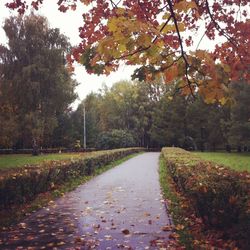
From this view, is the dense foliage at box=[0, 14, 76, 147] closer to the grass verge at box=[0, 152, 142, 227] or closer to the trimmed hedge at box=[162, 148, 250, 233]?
the grass verge at box=[0, 152, 142, 227]

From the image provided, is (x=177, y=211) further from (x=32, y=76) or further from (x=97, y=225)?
(x=32, y=76)

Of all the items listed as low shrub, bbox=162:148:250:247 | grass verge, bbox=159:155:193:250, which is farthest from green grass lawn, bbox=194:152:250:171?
low shrub, bbox=162:148:250:247

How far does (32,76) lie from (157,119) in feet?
104

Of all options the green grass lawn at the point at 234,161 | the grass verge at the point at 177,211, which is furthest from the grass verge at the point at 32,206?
the green grass lawn at the point at 234,161

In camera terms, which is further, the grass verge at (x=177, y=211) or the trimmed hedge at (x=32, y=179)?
the trimmed hedge at (x=32, y=179)

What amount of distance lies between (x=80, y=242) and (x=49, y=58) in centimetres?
3587

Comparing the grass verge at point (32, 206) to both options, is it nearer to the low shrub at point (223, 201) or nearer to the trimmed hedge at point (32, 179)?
the trimmed hedge at point (32, 179)

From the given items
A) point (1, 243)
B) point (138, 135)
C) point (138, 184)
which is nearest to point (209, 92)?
point (1, 243)

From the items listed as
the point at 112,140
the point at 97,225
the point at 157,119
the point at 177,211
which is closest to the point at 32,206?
the point at 97,225

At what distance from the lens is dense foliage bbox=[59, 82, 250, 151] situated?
55.2m

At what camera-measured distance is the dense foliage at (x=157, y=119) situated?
55.2m

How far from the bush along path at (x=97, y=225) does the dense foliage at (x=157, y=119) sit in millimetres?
33664

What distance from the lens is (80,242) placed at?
19.9 ft

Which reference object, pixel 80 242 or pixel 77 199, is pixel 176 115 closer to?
pixel 77 199
